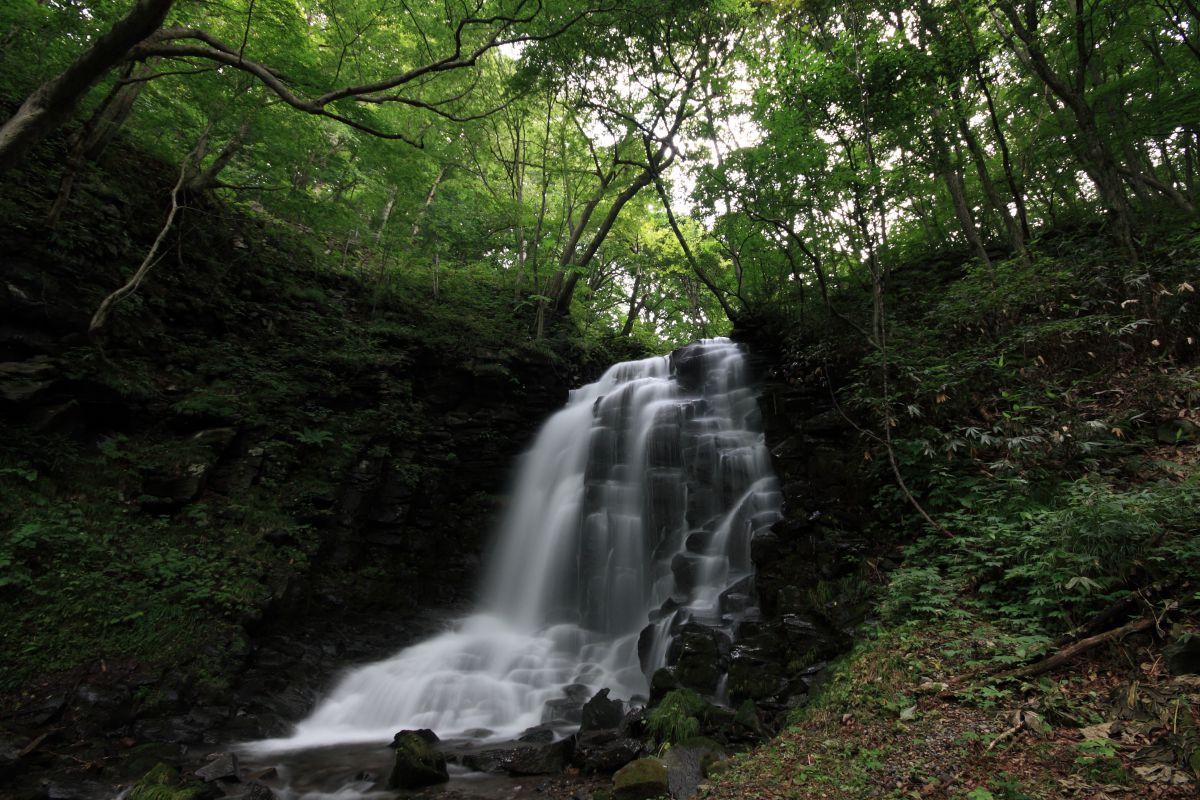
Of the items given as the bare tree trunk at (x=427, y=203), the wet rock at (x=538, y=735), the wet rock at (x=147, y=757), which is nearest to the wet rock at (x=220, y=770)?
the wet rock at (x=147, y=757)

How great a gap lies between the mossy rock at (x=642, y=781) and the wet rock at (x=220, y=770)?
3974 millimetres

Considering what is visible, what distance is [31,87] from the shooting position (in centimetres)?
827

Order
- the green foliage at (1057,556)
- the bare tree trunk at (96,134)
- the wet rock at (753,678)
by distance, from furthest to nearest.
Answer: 1. the bare tree trunk at (96,134)
2. the wet rock at (753,678)
3. the green foliage at (1057,556)

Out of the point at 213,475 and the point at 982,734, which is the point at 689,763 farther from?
the point at 213,475

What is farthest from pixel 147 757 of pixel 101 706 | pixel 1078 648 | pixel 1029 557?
pixel 1029 557

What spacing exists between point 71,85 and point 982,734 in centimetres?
936

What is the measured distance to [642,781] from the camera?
4.28 m

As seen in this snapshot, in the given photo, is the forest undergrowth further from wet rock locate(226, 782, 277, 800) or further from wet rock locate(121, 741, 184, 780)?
wet rock locate(121, 741, 184, 780)

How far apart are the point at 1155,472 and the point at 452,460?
11.1 metres

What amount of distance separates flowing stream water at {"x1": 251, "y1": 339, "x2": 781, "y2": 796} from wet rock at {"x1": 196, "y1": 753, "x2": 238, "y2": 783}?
26.1 inches

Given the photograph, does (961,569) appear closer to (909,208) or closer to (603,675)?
(603,675)

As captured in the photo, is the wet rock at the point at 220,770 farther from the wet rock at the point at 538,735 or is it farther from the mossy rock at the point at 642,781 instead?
the mossy rock at the point at 642,781

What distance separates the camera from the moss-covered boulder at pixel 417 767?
5.27 metres

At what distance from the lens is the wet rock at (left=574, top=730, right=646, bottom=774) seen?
5102mm
